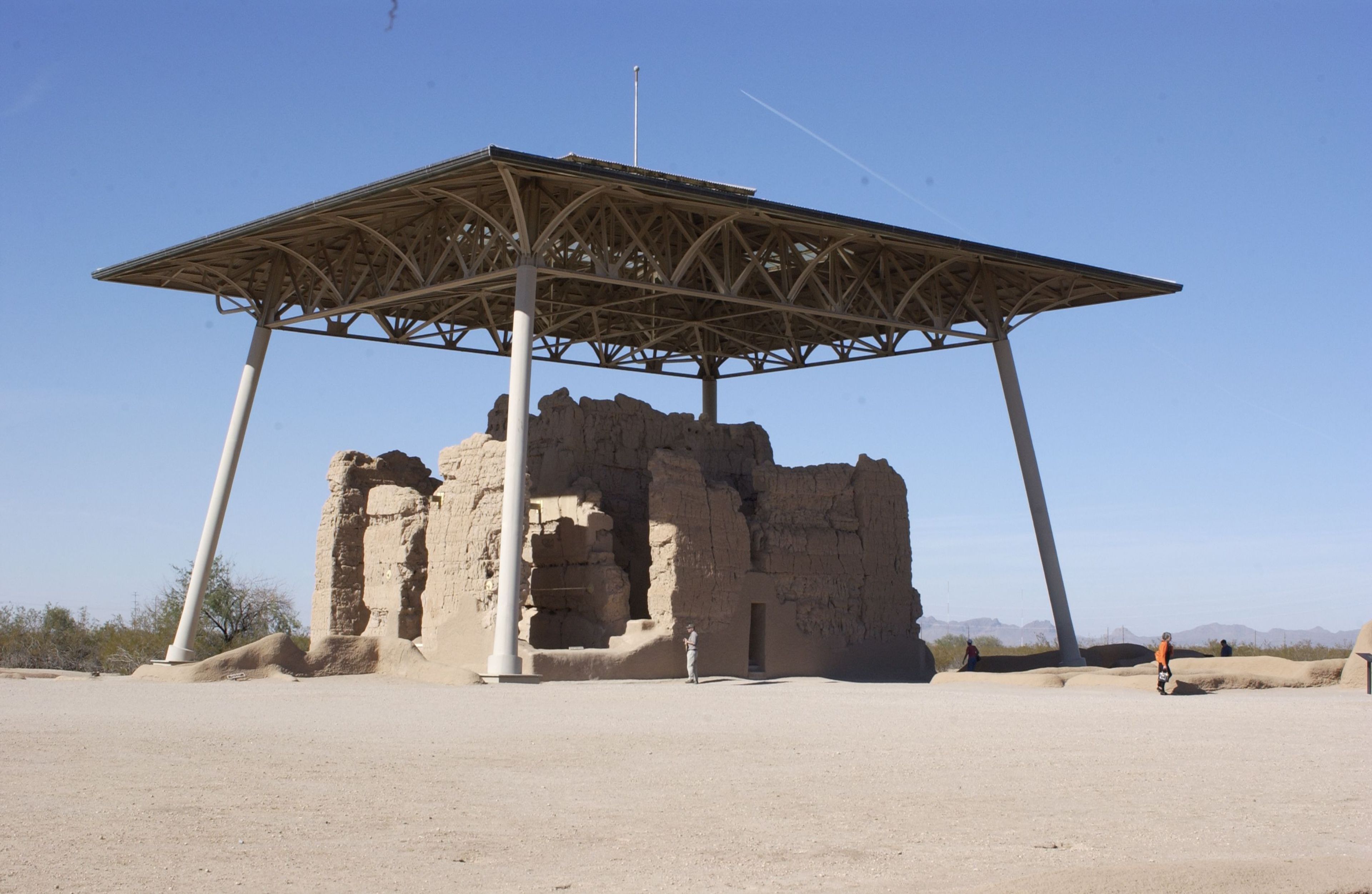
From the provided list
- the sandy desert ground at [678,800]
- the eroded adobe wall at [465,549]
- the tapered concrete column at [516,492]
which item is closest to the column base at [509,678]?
the tapered concrete column at [516,492]

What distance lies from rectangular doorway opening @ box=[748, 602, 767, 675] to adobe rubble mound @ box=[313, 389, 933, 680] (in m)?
0.04

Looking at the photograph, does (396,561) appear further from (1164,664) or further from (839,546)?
(1164,664)

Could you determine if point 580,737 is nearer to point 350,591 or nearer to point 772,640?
point 772,640

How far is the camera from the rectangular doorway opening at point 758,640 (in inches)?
1043

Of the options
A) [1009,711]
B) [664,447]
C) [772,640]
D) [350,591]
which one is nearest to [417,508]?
[350,591]

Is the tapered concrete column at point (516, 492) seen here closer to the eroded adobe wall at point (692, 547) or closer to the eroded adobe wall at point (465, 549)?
the eroded adobe wall at point (465, 549)

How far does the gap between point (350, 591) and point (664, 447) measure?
276 inches

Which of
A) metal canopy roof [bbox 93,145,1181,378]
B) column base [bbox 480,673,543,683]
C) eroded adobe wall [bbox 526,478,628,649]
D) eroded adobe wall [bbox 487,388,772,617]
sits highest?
metal canopy roof [bbox 93,145,1181,378]

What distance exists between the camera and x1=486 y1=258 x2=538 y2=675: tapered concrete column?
21703 mm

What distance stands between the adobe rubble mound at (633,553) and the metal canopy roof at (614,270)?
3036 mm

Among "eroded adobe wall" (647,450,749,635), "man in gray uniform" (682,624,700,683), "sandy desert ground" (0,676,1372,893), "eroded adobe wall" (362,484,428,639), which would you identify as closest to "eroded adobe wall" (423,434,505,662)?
"eroded adobe wall" (362,484,428,639)

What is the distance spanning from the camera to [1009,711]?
17750mm

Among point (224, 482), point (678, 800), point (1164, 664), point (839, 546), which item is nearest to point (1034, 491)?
point (839, 546)

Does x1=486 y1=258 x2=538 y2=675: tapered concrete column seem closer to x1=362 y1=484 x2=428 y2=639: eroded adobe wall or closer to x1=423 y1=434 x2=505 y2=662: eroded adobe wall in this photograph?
x1=423 y1=434 x2=505 y2=662: eroded adobe wall
